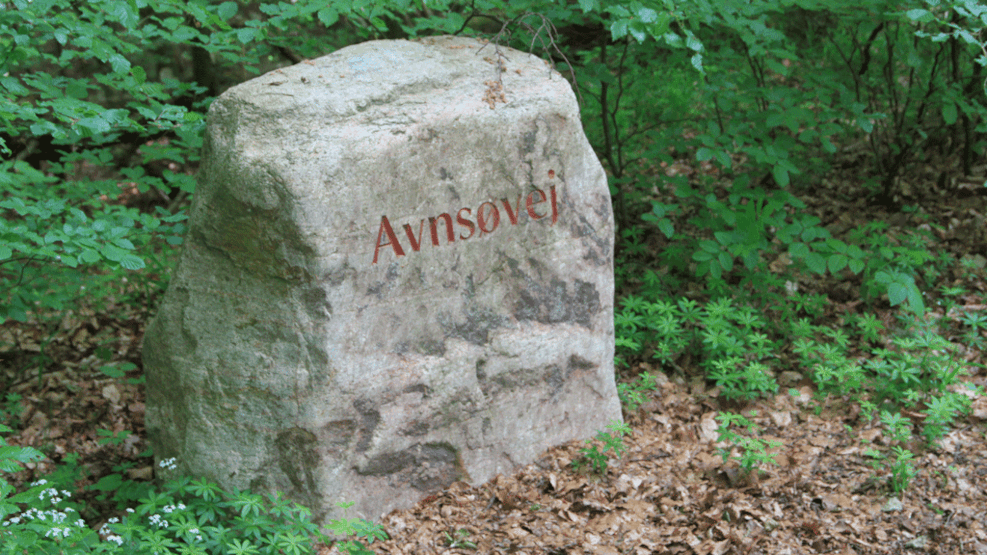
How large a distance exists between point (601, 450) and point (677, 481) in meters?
0.36

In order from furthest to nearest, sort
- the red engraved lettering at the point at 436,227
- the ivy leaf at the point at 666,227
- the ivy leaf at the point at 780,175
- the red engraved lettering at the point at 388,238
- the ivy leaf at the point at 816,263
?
the ivy leaf at the point at 666,227 < the ivy leaf at the point at 780,175 < the ivy leaf at the point at 816,263 < the red engraved lettering at the point at 436,227 < the red engraved lettering at the point at 388,238

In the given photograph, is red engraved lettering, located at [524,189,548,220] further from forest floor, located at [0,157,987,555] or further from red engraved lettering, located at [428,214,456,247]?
forest floor, located at [0,157,987,555]

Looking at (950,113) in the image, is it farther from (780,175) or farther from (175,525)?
(175,525)

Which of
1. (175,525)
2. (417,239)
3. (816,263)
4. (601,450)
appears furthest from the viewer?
(816,263)

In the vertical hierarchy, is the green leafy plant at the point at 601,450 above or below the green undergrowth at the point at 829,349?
below

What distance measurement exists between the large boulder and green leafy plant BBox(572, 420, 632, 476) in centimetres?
25

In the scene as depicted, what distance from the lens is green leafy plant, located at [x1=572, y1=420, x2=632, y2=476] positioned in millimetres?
3236

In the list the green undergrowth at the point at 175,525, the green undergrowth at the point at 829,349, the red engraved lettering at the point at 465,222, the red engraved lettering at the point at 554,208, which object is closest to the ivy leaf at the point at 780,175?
the green undergrowth at the point at 829,349

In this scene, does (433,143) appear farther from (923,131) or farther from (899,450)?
(923,131)

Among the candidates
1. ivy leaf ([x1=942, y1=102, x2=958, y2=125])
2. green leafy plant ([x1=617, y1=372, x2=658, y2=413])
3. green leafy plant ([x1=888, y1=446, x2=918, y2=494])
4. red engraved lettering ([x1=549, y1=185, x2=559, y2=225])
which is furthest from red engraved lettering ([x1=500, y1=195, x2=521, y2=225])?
ivy leaf ([x1=942, y1=102, x2=958, y2=125])

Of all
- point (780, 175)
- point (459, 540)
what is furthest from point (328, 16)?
point (780, 175)

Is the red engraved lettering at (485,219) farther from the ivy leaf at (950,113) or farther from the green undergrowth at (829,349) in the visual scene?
the ivy leaf at (950,113)

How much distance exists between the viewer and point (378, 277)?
9.38ft

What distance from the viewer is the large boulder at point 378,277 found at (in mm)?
2703
